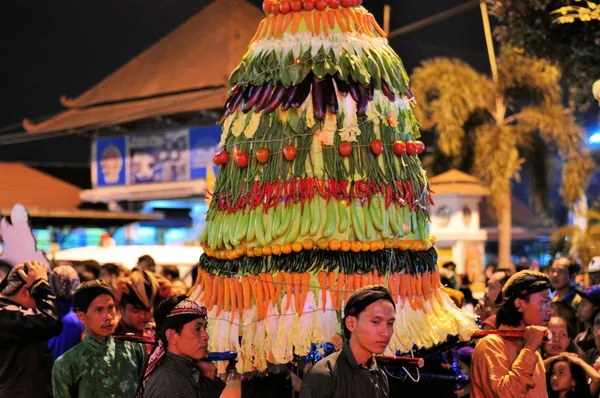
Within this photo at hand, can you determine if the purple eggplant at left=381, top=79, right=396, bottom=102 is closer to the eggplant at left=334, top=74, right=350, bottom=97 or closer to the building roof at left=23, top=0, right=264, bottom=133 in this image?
the eggplant at left=334, top=74, right=350, bottom=97

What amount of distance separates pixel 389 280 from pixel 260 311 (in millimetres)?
703

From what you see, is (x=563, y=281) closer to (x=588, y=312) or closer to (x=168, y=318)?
(x=588, y=312)

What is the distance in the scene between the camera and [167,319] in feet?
15.5

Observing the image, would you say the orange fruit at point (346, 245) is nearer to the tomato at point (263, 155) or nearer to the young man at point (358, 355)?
the tomato at point (263, 155)

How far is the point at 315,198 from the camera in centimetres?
548

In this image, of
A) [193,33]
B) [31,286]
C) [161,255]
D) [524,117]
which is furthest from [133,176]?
[31,286]

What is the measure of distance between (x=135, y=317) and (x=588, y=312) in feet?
12.2

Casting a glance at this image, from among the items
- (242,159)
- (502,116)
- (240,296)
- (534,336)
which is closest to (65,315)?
(240,296)

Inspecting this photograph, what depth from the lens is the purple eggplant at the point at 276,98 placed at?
5.60 metres

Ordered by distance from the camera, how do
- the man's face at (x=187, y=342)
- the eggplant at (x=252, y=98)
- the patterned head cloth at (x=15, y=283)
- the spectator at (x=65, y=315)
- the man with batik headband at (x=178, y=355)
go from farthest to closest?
the spectator at (x=65, y=315)
the patterned head cloth at (x=15, y=283)
the eggplant at (x=252, y=98)
the man's face at (x=187, y=342)
the man with batik headband at (x=178, y=355)

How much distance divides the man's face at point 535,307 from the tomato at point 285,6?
2.02 meters

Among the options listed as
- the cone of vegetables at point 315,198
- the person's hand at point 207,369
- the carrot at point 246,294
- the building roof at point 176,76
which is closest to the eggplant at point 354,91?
the cone of vegetables at point 315,198

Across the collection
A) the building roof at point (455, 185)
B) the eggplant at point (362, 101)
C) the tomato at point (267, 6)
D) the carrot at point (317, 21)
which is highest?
the building roof at point (455, 185)

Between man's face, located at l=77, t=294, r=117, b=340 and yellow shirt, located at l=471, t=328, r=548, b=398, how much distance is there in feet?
6.95
